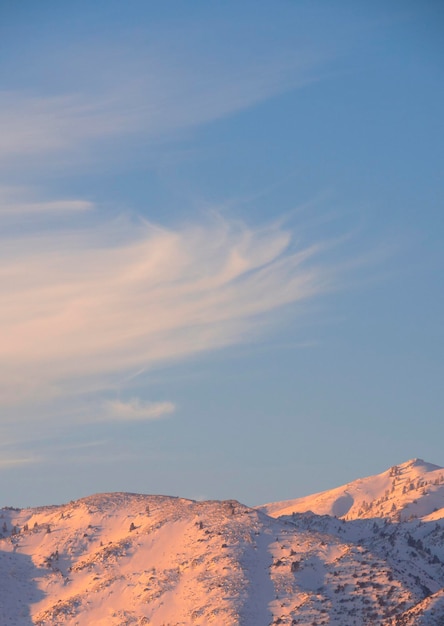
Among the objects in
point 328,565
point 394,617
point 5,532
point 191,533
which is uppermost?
point 5,532

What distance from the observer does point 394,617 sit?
432ft

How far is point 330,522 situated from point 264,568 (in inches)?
1880

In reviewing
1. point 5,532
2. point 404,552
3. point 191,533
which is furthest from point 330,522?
point 5,532

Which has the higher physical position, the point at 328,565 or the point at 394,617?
the point at 328,565

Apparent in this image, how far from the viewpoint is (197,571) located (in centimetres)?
14888

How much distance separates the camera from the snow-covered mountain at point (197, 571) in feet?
452

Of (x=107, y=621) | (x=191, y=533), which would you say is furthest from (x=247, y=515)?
(x=107, y=621)

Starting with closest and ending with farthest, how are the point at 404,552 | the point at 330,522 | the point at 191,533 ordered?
the point at 191,533 < the point at 404,552 < the point at 330,522

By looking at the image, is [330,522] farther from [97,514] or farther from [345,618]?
[345,618]

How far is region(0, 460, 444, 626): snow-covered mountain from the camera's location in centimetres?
13762

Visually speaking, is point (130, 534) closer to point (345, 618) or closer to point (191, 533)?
point (191, 533)

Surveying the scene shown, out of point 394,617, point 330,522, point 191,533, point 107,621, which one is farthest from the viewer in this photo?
point 330,522

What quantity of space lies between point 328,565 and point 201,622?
2089 centimetres

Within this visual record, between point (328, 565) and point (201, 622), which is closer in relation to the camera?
point (201, 622)
